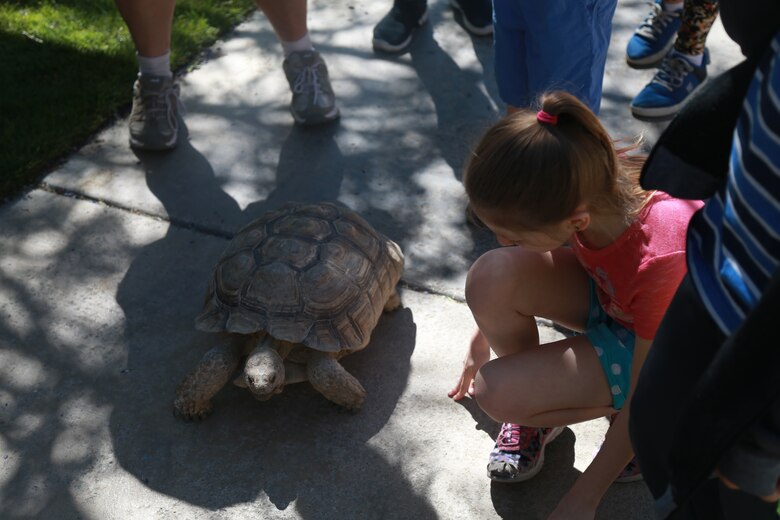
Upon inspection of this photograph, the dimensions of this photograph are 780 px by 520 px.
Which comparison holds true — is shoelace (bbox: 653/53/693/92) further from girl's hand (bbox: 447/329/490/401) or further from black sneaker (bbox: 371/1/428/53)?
girl's hand (bbox: 447/329/490/401)

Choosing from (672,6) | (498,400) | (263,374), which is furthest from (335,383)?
(672,6)

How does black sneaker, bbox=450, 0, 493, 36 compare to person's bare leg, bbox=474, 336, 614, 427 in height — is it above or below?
below

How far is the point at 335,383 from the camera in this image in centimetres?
260

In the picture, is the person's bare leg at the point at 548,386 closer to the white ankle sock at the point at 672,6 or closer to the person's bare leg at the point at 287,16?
the person's bare leg at the point at 287,16

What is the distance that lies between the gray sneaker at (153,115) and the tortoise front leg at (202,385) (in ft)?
4.47

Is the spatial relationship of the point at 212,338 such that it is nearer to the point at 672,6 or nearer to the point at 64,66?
the point at 64,66

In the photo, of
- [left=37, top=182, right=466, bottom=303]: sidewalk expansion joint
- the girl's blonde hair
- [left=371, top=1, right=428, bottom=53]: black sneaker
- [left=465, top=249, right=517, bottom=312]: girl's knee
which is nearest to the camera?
the girl's blonde hair

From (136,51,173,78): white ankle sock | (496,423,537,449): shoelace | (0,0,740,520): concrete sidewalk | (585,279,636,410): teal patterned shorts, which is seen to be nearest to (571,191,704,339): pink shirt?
(585,279,636,410): teal patterned shorts

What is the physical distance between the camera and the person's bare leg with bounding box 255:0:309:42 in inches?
147

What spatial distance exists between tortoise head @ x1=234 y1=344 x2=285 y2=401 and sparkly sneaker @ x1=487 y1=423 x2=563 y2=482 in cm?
68

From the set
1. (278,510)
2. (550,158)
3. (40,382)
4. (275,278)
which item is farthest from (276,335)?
(550,158)

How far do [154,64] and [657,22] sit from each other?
2.38 meters

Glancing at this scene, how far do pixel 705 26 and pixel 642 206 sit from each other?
6.69ft

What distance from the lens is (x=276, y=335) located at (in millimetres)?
2650
